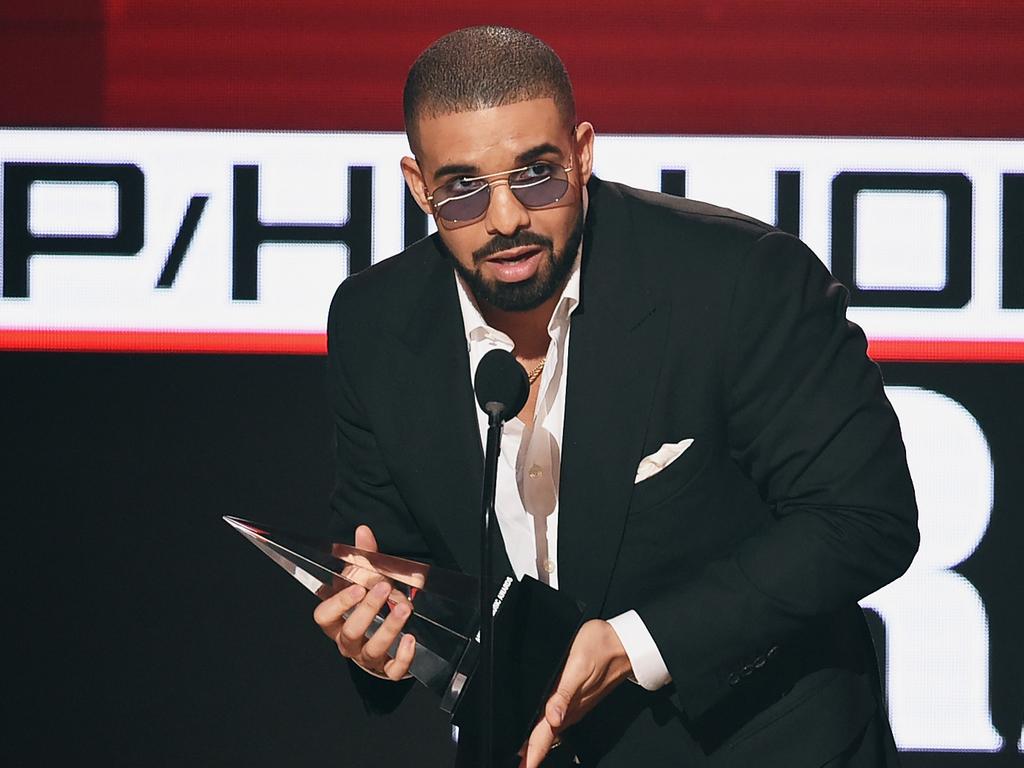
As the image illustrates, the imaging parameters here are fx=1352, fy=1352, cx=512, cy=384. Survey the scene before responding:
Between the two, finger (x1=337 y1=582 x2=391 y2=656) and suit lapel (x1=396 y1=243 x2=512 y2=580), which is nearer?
finger (x1=337 y1=582 x2=391 y2=656)

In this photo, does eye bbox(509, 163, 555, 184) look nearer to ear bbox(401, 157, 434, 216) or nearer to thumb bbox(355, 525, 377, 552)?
ear bbox(401, 157, 434, 216)

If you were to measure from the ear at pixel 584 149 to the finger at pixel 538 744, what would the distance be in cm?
73

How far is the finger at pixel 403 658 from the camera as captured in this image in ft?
5.08

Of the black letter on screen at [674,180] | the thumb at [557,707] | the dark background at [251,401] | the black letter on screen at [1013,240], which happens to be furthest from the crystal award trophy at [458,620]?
the black letter on screen at [1013,240]

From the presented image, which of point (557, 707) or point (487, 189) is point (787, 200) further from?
point (557, 707)

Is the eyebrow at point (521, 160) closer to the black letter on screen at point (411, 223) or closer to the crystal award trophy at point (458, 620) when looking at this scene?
the crystal award trophy at point (458, 620)

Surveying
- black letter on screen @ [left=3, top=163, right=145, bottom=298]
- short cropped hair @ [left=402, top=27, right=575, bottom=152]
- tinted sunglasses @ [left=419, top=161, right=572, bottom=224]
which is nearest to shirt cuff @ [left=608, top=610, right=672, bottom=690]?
tinted sunglasses @ [left=419, top=161, right=572, bottom=224]

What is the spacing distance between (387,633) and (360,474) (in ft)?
1.48

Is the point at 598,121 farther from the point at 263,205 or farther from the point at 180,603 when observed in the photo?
the point at 180,603

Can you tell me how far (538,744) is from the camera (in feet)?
5.00

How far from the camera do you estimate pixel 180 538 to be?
302cm

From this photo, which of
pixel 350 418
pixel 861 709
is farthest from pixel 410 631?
pixel 861 709

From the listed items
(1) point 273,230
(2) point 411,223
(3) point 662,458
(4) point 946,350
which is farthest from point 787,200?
(3) point 662,458

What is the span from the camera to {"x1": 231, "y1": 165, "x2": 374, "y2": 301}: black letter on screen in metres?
2.98
